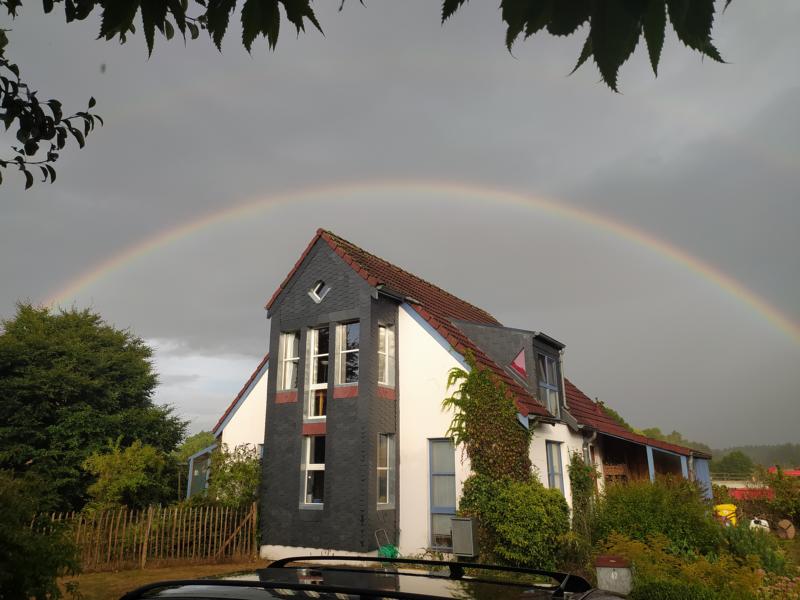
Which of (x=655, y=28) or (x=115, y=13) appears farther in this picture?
(x=115, y=13)

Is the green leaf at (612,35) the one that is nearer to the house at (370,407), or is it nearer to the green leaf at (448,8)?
the green leaf at (448,8)

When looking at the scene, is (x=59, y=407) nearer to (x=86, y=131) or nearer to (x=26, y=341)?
(x=26, y=341)

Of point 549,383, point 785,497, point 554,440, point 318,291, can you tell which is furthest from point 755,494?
point 318,291

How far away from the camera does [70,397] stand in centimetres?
2922

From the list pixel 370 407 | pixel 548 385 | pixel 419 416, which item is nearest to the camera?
pixel 370 407

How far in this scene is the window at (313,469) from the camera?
15375 millimetres

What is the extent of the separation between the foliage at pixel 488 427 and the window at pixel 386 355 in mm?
1976

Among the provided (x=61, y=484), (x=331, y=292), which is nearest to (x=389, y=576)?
(x=331, y=292)

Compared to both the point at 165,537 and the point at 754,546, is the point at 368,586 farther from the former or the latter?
the point at 165,537

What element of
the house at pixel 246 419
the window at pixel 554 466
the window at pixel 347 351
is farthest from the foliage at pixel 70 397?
the window at pixel 554 466

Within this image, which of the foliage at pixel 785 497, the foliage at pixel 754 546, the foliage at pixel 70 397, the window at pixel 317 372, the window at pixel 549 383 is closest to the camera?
the foliage at pixel 754 546

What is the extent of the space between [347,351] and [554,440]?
6565 millimetres

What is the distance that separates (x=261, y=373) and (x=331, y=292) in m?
4.87

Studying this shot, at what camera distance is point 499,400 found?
1420 centimetres
